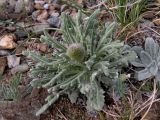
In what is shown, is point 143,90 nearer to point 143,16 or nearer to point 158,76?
point 158,76

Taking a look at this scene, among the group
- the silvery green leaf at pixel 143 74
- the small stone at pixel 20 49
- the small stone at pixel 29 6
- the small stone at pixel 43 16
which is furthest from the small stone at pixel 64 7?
the silvery green leaf at pixel 143 74

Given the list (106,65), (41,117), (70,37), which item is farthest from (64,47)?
(41,117)

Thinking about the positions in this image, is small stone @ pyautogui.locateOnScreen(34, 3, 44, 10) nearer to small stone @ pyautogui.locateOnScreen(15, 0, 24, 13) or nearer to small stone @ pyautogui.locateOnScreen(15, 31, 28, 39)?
small stone @ pyautogui.locateOnScreen(15, 0, 24, 13)

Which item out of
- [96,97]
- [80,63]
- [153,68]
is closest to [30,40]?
[80,63]

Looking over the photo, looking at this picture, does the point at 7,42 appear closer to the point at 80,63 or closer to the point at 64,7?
the point at 64,7

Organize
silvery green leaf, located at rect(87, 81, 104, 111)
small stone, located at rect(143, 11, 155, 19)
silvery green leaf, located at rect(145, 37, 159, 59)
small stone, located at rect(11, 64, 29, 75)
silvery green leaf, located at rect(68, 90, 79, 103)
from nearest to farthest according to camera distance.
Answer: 1. silvery green leaf, located at rect(87, 81, 104, 111)
2. silvery green leaf, located at rect(68, 90, 79, 103)
3. silvery green leaf, located at rect(145, 37, 159, 59)
4. small stone, located at rect(11, 64, 29, 75)
5. small stone, located at rect(143, 11, 155, 19)

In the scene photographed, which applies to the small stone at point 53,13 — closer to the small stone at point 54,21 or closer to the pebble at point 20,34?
the small stone at point 54,21

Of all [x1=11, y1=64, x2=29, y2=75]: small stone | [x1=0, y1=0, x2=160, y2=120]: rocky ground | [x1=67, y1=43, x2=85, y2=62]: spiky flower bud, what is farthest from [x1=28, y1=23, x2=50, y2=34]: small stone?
[x1=67, y1=43, x2=85, y2=62]: spiky flower bud
